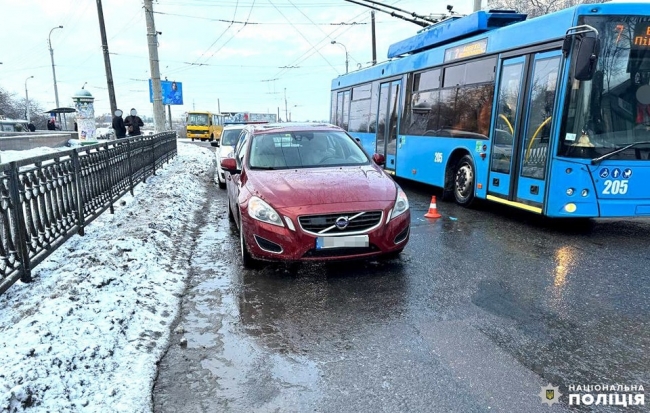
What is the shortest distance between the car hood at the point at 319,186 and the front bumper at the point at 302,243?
247 millimetres

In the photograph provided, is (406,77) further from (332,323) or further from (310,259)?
(332,323)

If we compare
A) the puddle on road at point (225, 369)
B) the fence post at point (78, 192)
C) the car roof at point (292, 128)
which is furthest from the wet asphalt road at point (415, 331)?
the car roof at point (292, 128)

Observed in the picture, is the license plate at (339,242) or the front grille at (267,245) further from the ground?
the license plate at (339,242)

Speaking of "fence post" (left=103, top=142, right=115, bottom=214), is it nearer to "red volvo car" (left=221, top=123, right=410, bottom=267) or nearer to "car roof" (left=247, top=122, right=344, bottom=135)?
"car roof" (left=247, top=122, right=344, bottom=135)

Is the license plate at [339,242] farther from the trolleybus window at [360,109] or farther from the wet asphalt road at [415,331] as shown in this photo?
the trolleybus window at [360,109]

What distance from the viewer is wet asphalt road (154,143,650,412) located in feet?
9.18

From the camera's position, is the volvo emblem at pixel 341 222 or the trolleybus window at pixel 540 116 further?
the trolleybus window at pixel 540 116

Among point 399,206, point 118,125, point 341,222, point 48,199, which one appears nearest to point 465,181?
point 399,206

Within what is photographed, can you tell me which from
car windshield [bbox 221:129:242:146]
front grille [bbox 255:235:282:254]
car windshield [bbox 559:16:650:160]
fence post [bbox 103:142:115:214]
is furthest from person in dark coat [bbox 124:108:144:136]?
car windshield [bbox 559:16:650:160]

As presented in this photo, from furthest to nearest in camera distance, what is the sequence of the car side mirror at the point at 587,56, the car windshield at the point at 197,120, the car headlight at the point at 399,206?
the car windshield at the point at 197,120
the car side mirror at the point at 587,56
the car headlight at the point at 399,206

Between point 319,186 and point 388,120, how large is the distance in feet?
24.0

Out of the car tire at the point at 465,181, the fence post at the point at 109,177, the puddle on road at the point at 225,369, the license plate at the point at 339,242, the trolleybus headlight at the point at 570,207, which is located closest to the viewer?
the puddle on road at the point at 225,369

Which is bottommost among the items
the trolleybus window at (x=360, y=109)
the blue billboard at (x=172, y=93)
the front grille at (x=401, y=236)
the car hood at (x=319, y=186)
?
the front grille at (x=401, y=236)

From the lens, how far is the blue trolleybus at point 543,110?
5.92 m
